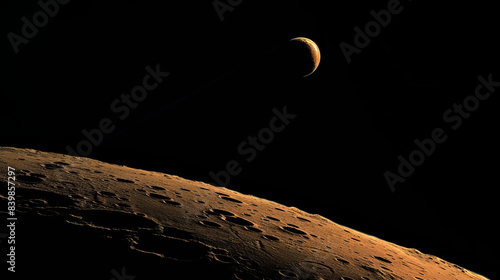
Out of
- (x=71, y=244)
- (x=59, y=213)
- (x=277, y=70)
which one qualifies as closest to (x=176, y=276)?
(x=71, y=244)

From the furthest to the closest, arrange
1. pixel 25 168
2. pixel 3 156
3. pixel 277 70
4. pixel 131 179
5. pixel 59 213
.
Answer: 1. pixel 131 179
2. pixel 3 156
3. pixel 25 168
4. pixel 277 70
5. pixel 59 213

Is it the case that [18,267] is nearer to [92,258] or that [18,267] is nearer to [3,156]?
[92,258]

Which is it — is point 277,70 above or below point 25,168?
above

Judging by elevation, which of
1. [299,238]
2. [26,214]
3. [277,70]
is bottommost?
[299,238]

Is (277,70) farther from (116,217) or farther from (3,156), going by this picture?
(3,156)

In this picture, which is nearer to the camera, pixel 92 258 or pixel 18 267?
pixel 18 267

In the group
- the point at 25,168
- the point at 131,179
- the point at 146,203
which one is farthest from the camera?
the point at 131,179

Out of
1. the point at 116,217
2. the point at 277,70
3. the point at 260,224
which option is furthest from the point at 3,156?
the point at 277,70
